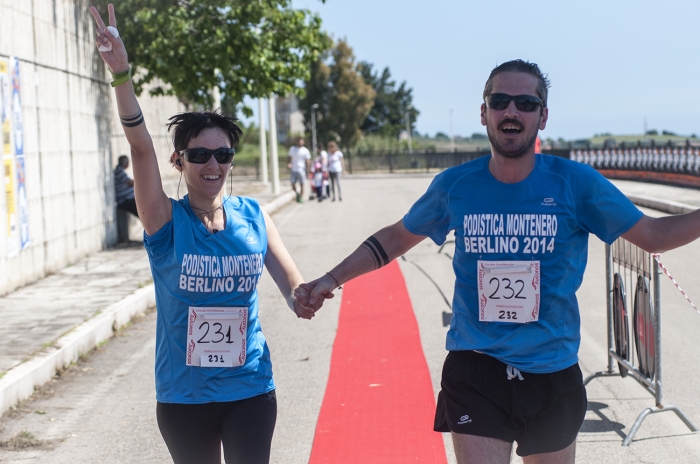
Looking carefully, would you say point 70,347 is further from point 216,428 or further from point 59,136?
point 59,136

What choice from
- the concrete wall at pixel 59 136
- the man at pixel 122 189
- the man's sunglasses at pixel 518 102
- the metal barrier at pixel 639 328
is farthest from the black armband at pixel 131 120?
the man at pixel 122 189

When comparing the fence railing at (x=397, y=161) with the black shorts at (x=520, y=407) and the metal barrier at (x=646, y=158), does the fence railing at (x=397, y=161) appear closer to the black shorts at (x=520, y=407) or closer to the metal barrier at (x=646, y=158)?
the metal barrier at (x=646, y=158)

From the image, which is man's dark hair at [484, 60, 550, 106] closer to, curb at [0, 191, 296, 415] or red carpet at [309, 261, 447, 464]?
red carpet at [309, 261, 447, 464]

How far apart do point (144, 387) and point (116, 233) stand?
9144 mm

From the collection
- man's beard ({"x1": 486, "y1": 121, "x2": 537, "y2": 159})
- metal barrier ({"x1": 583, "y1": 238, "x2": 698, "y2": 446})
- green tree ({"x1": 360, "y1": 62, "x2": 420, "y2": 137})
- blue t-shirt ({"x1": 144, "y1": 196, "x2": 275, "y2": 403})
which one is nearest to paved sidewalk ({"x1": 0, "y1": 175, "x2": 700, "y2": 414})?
blue t-shirt ({"x1": 144, "y1": 196, "x2": 275, "y2": 403})

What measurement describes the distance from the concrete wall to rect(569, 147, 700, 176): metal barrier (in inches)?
704

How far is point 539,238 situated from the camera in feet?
11.1

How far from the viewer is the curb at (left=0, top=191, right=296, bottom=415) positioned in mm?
6500

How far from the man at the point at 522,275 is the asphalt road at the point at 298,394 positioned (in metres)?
1.98

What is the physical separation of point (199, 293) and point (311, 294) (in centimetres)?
60

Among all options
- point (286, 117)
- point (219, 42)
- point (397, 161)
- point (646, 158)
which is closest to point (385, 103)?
point (286, 117)

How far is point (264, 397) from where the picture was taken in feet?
11.6

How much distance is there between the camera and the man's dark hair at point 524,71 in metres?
3.53

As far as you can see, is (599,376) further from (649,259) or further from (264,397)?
(264,397)
